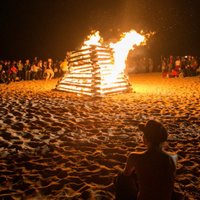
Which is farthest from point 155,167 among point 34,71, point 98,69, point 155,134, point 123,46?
point 34,71

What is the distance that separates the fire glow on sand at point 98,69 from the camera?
14.9 metres

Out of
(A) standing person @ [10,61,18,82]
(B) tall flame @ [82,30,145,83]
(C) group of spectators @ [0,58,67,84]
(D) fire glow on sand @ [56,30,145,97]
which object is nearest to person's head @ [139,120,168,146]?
(D) fire glow on sand @ [56,30,145,97]

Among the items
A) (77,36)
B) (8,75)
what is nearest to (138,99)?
(8,75)

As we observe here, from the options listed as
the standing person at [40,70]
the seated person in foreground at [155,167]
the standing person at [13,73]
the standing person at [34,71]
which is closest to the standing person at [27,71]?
the standing person at [34,71]

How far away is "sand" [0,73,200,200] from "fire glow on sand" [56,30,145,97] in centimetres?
289

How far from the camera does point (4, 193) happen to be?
4.41 meters

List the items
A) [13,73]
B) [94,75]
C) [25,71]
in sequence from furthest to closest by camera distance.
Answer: [25,71], [13,73], [94,75]

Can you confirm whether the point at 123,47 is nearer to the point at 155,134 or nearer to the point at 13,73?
the point at 13,73

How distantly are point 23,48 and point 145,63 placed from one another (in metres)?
14.3

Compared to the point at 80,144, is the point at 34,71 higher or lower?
higher

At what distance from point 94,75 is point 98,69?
0.51m

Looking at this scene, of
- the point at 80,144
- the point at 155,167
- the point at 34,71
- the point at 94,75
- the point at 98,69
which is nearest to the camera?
the point at 155,167

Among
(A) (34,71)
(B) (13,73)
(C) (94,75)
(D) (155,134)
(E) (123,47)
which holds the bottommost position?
(D) (155,134)

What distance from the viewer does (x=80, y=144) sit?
6.71m
